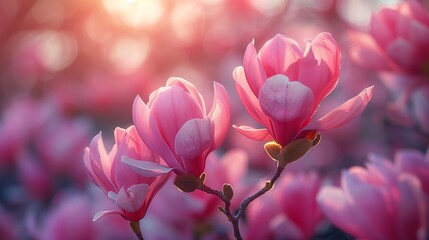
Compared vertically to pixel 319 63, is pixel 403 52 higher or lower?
lower

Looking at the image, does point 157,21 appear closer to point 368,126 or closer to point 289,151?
point 368,126

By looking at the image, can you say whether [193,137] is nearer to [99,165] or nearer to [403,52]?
[99,165]

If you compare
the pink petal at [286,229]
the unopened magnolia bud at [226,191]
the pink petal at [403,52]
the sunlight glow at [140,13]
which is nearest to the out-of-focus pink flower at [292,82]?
the unopened magnolia bud at [226,191]

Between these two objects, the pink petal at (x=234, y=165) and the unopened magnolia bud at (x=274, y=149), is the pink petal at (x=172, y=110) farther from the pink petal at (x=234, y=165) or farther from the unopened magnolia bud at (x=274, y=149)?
→ the pink petal at (x=234, y=165)

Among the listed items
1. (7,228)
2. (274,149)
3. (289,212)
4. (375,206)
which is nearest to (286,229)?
(289,212)

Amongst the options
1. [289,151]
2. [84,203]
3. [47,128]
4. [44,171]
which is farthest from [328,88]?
[47,128]

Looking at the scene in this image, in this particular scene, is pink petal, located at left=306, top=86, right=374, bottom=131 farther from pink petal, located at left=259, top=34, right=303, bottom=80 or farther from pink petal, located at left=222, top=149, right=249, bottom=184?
pink petal, located at left=222, top=149, right=249, bottom=184
